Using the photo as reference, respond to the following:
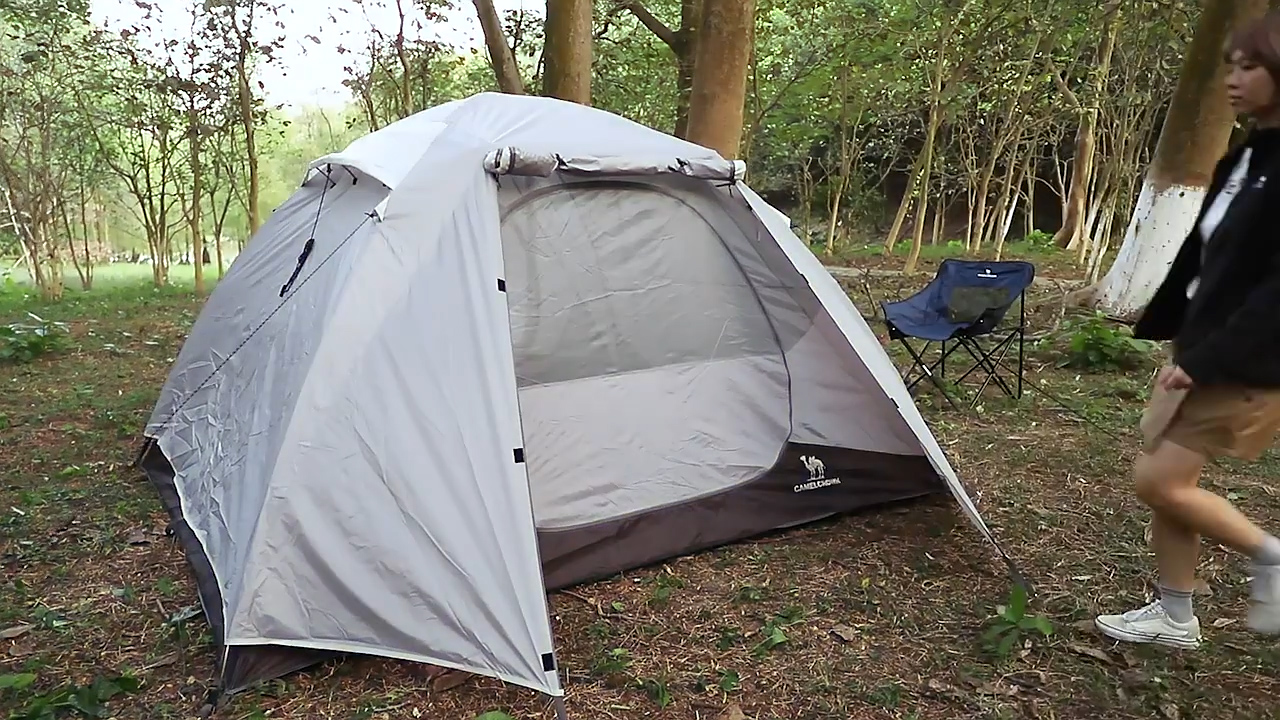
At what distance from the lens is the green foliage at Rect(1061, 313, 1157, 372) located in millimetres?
5445

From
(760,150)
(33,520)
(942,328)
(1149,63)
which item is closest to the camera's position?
(33,520)

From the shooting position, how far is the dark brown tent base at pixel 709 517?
2762 mm

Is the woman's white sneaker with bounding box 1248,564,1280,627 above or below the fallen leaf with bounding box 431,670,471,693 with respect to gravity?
above

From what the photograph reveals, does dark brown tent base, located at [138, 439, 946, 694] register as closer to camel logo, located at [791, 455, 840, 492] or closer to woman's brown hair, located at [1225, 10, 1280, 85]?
camel logo, located at [791, 455, 840, 492]

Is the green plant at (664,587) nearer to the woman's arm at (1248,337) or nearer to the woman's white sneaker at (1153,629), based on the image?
the woman's white sneaker at (1153,629)

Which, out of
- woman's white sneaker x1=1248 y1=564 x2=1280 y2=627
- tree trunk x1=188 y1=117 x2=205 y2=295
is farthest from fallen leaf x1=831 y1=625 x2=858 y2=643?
tree trunk x1=188 y1=117 x2=205 y2=295

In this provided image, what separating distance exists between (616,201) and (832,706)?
5.69 ft

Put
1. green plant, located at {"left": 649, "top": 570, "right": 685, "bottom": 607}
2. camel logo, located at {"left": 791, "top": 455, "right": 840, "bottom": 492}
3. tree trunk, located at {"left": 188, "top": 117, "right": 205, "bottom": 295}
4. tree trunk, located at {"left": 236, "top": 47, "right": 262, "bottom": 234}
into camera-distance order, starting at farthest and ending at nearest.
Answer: tree trunk, located at {"left": 188, "top": 117, "right": 205, "bottom": 295}, tree trunk, located at {"left": 236, "top": 47, "right": 262, "bottom": 234}, camel logo, located at {"left": 791, "top": 455, "right": 840, "bottom": 492}, green plant, located at {"left": 649, "top": 570, "right": 685, "bottom": 607}

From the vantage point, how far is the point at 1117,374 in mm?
5375

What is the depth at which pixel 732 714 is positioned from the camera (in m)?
2.17

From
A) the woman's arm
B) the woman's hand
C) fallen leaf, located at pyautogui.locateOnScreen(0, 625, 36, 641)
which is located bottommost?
fallen leaf, located at pyautogui.locateOnScreen(0, 625, 36, 641)

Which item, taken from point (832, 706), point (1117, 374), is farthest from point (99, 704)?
point (1117, 374)

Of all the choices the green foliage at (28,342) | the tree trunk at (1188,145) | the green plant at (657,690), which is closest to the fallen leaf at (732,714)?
the green plant at (657,690)

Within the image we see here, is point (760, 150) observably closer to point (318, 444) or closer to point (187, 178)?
point (187, 178)
